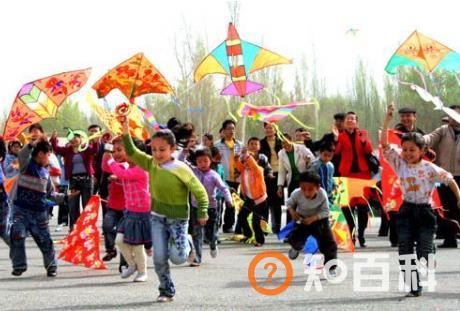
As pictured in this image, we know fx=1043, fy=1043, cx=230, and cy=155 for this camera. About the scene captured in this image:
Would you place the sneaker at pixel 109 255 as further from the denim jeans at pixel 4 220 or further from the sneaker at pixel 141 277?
the sneaker at pixel 141 277

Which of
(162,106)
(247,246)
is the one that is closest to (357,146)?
(247,246)

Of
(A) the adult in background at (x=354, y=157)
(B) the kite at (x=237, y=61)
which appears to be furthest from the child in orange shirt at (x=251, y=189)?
(B) the kite at (x=237, y=61)

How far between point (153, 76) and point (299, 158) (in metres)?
2.65

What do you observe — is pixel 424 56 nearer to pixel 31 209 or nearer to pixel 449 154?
pixel 449 154

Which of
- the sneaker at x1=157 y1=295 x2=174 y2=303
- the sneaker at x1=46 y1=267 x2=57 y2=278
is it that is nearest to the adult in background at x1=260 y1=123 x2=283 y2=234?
the sneaker at x1=46 y1=267 x2=57 y2=278

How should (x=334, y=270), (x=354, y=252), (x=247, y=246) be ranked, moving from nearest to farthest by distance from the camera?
(x=334, y=270), (x=354, y=252), (x=247, y=246)

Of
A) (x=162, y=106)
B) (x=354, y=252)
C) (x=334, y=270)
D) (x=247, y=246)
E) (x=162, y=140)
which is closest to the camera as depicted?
(x=162, y=140)

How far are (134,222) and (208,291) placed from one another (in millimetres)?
1352

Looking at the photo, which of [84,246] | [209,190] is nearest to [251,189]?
[209,190]

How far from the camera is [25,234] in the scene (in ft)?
33.7

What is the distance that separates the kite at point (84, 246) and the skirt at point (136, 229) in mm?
1105

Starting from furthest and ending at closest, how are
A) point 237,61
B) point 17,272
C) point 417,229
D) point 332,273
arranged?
point 237,61
point 17,272
point 332,273
point 417,229

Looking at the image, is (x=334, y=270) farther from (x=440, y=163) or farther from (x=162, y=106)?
(x=162, y=106)

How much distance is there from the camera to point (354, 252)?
41.4 feet
